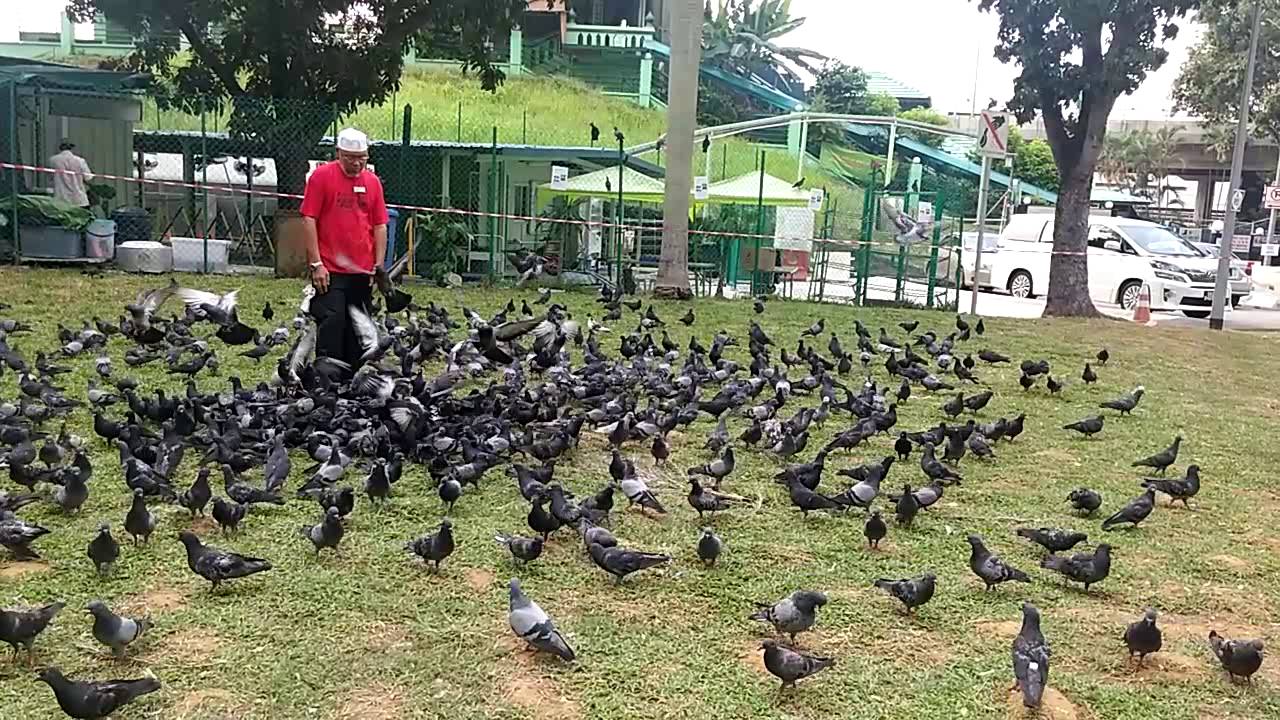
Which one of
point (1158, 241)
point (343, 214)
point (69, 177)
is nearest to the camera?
point (343, 214)

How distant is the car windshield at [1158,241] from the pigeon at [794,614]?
19.2m

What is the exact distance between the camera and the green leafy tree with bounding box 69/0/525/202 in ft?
53.2

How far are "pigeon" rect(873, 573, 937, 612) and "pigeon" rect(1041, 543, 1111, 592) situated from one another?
2.62 ft

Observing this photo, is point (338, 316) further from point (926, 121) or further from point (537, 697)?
point (926, 121)

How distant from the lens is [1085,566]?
16.6ft

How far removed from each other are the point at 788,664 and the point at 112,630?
243 cm

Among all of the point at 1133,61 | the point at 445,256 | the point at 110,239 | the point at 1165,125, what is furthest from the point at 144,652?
the point at 1165,125

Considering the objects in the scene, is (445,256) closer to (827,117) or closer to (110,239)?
(110,239)

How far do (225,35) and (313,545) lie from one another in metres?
14.0

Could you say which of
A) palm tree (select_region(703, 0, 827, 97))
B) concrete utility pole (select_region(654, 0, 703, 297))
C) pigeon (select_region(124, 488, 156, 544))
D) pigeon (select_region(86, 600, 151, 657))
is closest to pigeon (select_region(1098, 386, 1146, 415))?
concrete utility pole (select_region(654, 0, 703, 297))

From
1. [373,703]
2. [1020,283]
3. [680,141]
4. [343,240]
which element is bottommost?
[373,703]

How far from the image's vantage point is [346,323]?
781 centimetres

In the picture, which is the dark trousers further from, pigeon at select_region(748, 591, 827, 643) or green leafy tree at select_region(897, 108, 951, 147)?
green leafy tree at select_region(897, 108, 951, 147)

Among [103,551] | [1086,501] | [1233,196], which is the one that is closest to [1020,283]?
[1233,196]
